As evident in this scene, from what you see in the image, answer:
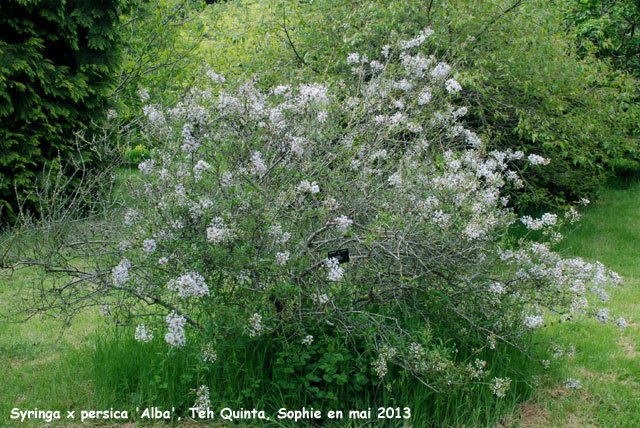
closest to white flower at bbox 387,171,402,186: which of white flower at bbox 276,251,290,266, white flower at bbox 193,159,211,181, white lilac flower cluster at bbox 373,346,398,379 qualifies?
white flower at bbox 276,251,290,266

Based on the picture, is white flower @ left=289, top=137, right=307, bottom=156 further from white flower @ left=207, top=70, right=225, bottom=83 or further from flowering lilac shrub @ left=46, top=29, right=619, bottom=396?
white flower @ left=207, top=70, right=225, bottom=83

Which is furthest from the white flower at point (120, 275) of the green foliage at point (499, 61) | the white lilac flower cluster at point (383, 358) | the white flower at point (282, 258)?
the green foliage at point (499, 61)

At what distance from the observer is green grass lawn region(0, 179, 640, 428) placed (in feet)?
12.2

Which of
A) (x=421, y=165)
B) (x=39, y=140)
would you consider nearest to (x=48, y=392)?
(x=421, y=165)

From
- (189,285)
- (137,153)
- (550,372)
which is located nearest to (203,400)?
(189,285)

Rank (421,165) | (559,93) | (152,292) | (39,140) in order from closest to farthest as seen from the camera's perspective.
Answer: (152,292), (421,165), (559,93), (39,140)

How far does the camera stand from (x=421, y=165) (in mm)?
4262

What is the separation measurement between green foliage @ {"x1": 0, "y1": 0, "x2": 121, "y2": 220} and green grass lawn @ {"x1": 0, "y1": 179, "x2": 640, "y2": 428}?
273cm

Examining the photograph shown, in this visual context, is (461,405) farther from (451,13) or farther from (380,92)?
(451,13)

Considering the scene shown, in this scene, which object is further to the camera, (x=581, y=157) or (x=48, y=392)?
(x=581, y=157)

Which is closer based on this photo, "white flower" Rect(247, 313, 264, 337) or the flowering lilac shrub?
"white flower" Rect(247, 313, 264, 337)

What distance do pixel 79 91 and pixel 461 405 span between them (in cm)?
704

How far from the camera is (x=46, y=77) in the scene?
8.16m

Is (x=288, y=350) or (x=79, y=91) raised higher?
(x=79, y=91)
